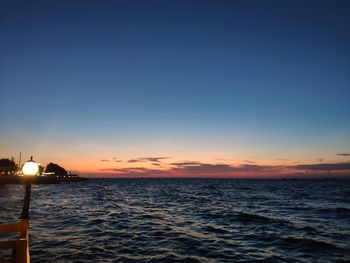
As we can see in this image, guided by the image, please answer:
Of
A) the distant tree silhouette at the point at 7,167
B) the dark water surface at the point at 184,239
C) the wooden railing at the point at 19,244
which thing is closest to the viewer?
the wooden railing at the point at 19,244

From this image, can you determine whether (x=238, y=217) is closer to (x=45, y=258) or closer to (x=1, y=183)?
(x=45, y=258)

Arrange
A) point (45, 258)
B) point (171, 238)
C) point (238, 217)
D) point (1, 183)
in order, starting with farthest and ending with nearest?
point (1, 183) < point (238, 217) < point (171, 238) < point (45, 258)

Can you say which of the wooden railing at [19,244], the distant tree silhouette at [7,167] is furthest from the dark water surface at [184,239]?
the distant tree silhouette at [7,167]

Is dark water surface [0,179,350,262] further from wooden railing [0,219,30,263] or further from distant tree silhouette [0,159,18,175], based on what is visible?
distant tree silhouette [0,159,18,175]

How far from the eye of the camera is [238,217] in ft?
89.1

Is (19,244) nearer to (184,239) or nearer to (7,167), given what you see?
(184,239)

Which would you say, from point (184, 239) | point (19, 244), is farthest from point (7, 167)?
point (19, 244)

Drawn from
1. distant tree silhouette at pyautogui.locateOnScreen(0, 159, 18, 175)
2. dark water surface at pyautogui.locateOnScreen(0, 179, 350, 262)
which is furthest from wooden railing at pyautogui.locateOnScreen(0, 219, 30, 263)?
distant tree silhouette at pyautogui.locateOnScreen(0, 159, 18, 175)

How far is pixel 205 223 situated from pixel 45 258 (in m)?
13.5

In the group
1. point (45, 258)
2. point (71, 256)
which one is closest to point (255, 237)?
point (71, 256)

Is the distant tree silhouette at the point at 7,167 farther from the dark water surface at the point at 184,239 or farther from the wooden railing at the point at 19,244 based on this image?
the wooden railing at the point at 19,244

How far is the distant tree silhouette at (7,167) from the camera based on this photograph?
101 meters

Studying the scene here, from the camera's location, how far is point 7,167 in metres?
99.9

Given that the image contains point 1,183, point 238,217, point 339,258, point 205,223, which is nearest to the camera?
point 339,258
